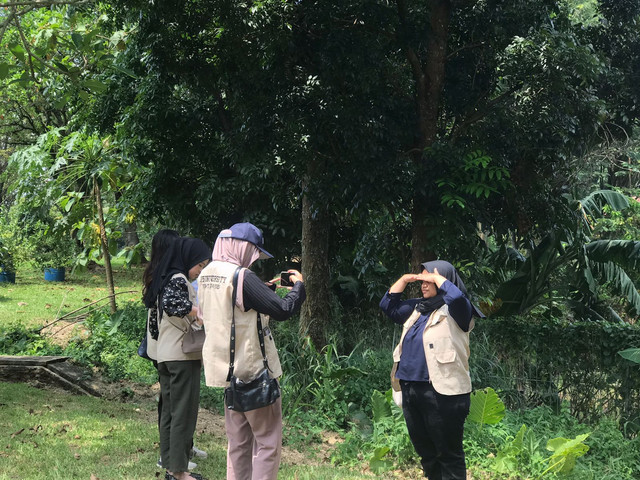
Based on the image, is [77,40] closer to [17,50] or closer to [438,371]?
[17,50]

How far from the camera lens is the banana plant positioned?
10.8 m

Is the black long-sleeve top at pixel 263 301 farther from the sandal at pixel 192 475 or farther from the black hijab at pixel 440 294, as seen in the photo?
the sandal at pixel 192 475

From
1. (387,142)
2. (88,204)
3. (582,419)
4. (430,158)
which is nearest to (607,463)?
(582,419)

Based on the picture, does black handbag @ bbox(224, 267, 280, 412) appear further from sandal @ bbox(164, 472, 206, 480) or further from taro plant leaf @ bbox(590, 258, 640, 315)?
taro plant leaf @ bbox(590, 258, 640, 315)

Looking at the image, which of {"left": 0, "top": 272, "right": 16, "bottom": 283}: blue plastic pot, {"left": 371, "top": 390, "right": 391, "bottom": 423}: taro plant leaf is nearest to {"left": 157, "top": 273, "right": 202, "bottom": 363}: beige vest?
{"left": 371, "top": 390, "right": 391, "bottom": 423}: taro plant leaf

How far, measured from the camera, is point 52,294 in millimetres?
19609

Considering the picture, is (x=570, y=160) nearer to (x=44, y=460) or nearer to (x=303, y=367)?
(x=303, y=367)

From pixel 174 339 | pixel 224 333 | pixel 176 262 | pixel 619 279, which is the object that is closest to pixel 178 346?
pixel 174 339

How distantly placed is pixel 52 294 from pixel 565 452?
1710cm

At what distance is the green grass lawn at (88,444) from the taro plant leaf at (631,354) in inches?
146

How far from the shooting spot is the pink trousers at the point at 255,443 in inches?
165

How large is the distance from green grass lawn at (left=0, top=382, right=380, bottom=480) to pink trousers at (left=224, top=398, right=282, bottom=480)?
1303mm

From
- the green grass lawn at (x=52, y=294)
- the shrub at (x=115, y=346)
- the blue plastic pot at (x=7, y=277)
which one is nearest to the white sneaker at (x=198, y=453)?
the shrub at (x=115, y=346)

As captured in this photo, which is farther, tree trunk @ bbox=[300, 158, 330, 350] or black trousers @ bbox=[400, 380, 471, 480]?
tree trunk @ bbox=[300, 158, 330, 350]
